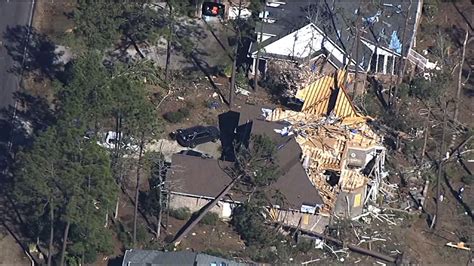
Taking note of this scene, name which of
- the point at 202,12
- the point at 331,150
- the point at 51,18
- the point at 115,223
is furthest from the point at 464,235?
the point at 51,18

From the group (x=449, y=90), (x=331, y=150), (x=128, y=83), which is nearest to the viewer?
(x=128, y=83)

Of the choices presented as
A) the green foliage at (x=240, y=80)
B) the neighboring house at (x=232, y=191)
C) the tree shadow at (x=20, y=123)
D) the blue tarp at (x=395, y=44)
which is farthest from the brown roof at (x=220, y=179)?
the blue tarp at (x=395, y=44)

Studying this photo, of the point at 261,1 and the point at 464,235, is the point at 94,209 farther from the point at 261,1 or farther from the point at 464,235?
the point at 261,1

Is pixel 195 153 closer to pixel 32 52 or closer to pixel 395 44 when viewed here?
pixel 32 52

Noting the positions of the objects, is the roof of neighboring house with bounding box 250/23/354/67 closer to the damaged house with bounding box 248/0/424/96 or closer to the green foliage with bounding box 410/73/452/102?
the damaged house with bounding box 248/0/424/96

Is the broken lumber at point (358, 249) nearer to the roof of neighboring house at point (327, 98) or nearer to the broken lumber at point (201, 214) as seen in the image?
the broken lumber at point (201, 214)

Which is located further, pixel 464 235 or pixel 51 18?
pixel 51 18

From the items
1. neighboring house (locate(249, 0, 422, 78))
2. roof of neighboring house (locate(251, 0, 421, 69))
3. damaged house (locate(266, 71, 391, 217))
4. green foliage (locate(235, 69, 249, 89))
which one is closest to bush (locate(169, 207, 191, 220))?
damaged house (locate(266, 71, 391, 217))
